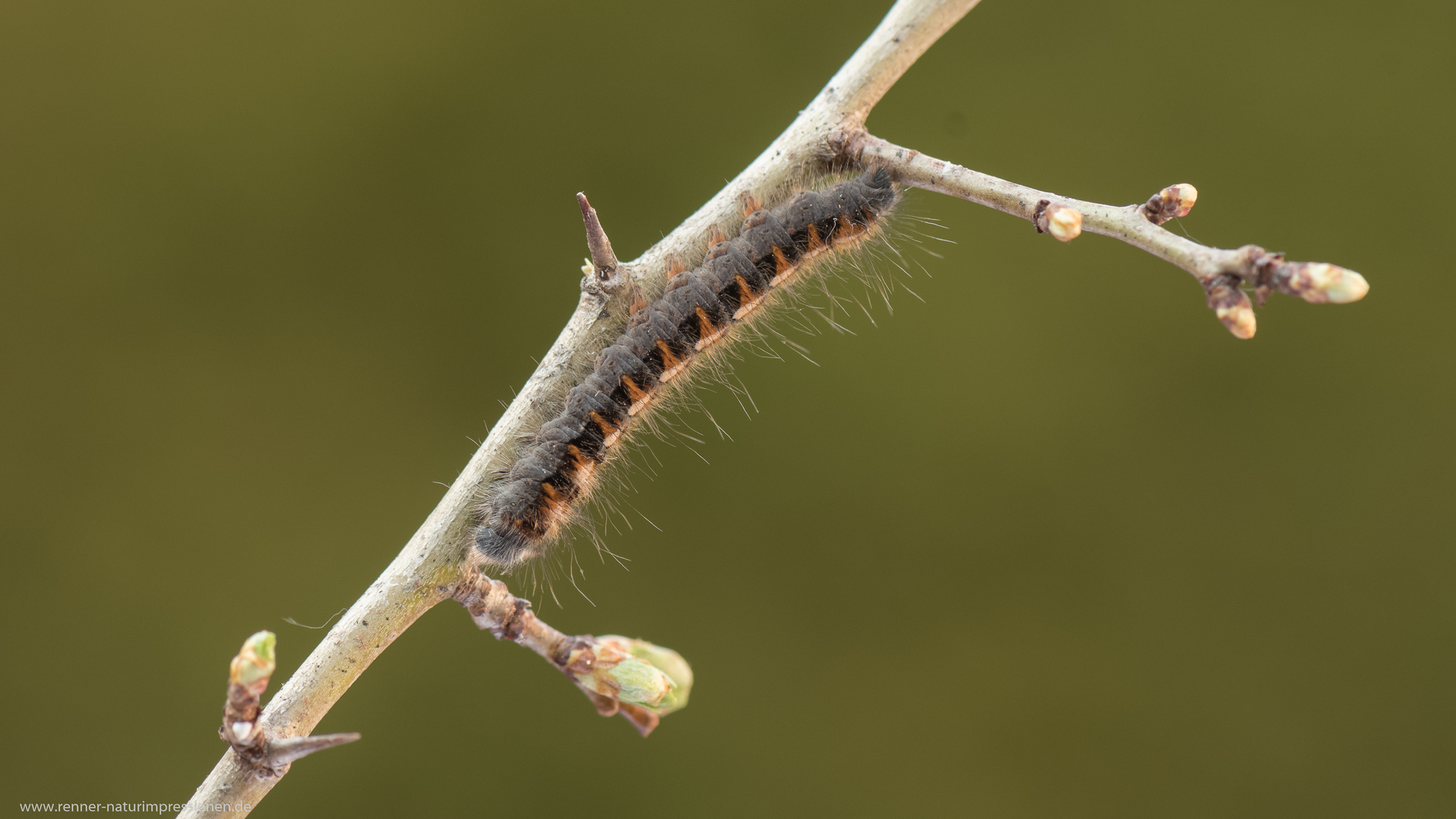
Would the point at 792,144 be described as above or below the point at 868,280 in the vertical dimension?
below

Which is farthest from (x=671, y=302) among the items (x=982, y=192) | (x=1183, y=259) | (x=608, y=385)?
(x=1183, y=259)

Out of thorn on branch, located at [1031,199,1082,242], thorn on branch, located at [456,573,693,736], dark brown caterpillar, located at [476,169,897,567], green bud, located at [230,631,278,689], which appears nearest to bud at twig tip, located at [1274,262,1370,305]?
thorn on branch, located at [1031,199,1082,242]

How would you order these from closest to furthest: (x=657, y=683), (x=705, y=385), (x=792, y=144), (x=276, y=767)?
(x=276, y=767) < (x=657, y=683) < (x=792, y=144) < (x=705, y=385)

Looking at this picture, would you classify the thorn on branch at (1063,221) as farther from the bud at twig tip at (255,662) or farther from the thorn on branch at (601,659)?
the bud at twig tip at (255,662)

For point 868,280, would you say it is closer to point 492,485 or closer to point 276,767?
point 492,485

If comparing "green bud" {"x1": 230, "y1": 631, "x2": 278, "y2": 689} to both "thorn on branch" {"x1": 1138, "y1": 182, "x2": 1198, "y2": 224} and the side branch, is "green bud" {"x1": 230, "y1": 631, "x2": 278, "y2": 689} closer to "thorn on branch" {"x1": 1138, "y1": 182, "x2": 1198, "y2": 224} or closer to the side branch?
the side branch

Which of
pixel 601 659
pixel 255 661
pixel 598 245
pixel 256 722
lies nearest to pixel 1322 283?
pixel 598 245

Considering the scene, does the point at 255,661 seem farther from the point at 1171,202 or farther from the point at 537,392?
the point at 1171,202
